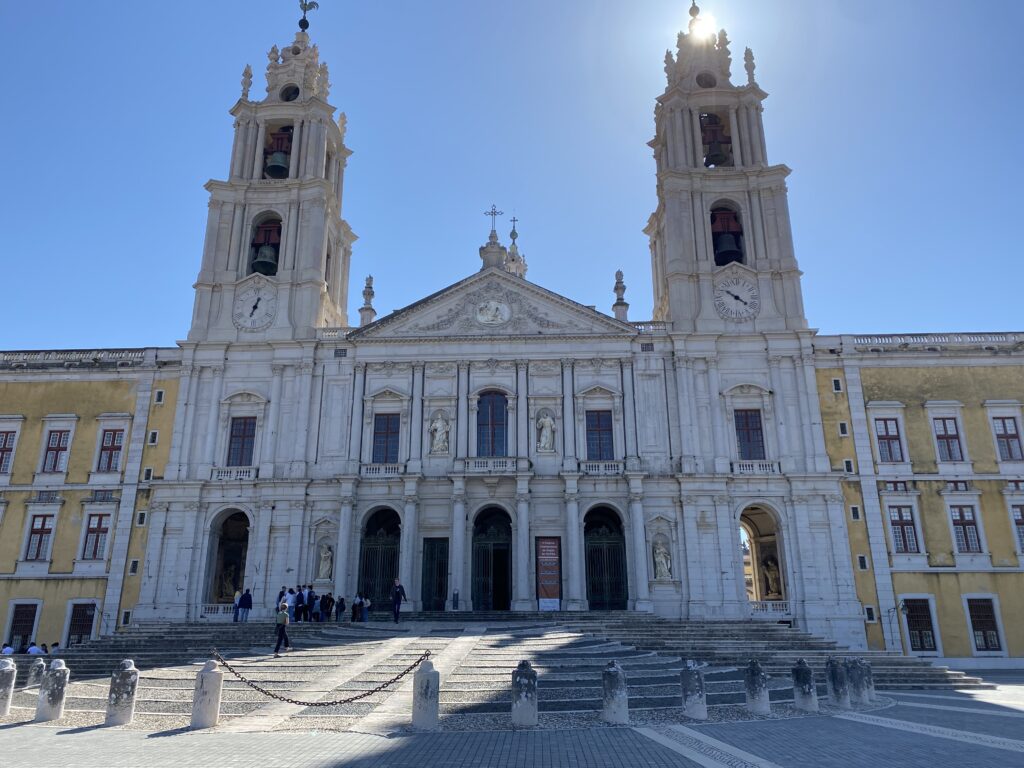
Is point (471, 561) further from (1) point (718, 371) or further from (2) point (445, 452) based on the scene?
(1) point (718, 371)

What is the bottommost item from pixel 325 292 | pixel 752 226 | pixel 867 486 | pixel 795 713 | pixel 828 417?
pixel 795 713

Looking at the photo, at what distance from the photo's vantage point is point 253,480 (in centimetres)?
3166

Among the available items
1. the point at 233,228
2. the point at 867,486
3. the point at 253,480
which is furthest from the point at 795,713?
the point at 233,228

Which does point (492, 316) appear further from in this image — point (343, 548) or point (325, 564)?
point (325, 564)

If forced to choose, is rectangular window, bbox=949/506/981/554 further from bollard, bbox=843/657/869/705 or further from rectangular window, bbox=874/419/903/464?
bollard, bbox=843/657/869/705

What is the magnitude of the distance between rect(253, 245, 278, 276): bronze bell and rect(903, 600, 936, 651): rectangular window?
31.2m

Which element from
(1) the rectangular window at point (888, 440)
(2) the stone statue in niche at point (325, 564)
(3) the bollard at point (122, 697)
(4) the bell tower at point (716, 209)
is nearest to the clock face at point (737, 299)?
(4) the bell tower at point (716, 209)

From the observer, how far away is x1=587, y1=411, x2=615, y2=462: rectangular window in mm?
32031

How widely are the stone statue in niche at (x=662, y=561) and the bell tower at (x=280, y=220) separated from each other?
17.8m

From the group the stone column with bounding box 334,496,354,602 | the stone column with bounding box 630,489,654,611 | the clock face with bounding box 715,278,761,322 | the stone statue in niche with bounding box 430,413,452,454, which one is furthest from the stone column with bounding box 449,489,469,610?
the clock face with bounding box 715,278,761,322

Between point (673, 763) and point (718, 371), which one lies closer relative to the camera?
point (673, 763)

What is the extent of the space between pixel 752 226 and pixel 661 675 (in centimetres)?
2487

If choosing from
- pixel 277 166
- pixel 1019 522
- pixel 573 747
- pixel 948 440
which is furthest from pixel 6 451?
pixel 1019 522

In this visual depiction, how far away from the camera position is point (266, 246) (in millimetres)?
36688
